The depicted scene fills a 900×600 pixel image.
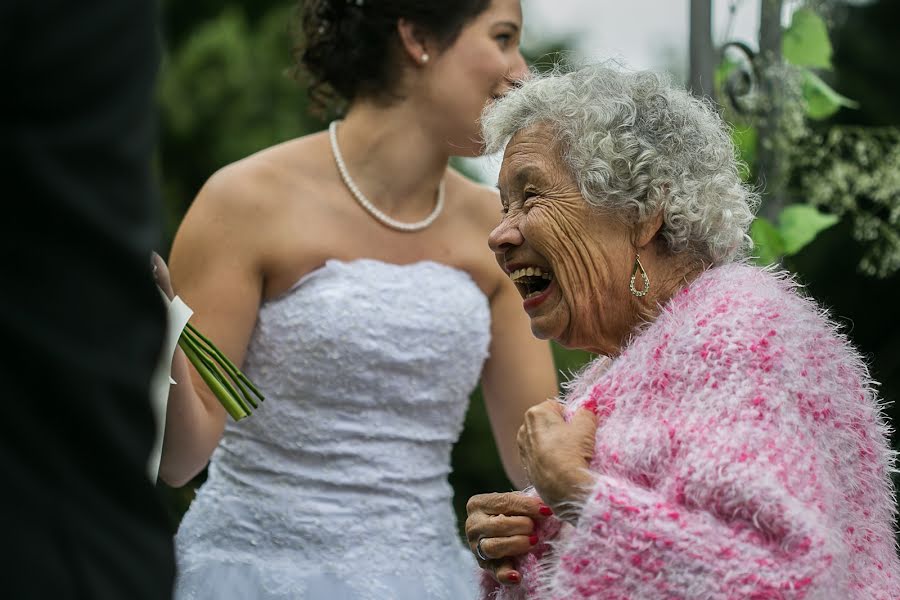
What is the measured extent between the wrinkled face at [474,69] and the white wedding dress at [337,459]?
470 mm

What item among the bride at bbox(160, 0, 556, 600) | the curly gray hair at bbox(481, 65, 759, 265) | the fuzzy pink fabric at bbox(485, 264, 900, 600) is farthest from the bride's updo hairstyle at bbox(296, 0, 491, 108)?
the fuzzy pink fabric at bbox(485, 264, 900, 600)

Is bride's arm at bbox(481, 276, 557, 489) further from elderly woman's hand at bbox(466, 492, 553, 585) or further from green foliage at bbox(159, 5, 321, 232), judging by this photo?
green foliage at bbox(159, 5, 321, 232)

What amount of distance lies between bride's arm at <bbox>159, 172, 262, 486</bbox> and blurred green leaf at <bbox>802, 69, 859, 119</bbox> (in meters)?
1.87

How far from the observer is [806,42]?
3760 mm

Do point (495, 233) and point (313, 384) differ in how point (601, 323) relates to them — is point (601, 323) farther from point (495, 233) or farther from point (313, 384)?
point (313, 384)

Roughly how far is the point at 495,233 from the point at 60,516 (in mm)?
1499

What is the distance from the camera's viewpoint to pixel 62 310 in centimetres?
108

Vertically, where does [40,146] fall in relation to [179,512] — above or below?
above

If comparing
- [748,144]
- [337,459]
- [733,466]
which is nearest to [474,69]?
[748,144]

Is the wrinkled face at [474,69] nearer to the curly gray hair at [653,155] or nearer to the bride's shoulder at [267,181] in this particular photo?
the bride's shoulder at [267,181]

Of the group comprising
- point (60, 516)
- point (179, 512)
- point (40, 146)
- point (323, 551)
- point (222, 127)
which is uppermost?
point (40, 146)

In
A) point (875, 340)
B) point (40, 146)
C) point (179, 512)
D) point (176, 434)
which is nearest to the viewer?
point (40, 146)

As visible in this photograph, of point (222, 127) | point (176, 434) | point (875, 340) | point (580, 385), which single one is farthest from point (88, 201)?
point (222, 127)

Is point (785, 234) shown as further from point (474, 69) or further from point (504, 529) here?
point (504, 529)
